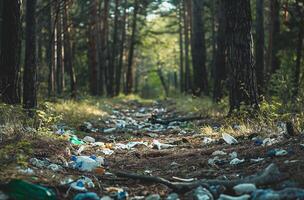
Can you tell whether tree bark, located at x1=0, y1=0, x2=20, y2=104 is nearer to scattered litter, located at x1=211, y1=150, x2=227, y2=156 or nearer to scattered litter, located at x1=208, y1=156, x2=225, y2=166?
scattered litter, located at x1=211, y1=150, x2=227, y2=156

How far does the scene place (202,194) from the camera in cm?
465

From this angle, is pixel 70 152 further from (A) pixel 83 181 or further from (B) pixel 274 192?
(B) pixel 274 192

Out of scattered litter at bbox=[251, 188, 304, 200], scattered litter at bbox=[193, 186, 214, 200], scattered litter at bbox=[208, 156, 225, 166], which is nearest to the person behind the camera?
scattered litter at bbox=[251, 188, 304, 200]

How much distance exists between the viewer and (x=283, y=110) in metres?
10.2

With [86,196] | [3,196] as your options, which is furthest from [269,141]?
[3,196]

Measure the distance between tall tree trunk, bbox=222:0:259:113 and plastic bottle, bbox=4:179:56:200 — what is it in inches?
278

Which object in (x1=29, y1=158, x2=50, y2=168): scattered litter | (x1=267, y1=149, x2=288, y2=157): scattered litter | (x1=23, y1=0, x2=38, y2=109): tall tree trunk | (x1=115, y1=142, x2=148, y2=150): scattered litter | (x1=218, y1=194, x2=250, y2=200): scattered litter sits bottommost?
(x1=115, y1=142, x2=148, y2=150): scattered litter

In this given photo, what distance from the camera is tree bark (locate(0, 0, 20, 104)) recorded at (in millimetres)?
10562

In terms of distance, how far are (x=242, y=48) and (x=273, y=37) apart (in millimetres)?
7898

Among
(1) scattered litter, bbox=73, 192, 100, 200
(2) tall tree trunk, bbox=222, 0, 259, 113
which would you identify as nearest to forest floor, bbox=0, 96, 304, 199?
(1) scattered litter, bbox=73, 192, 100, 200

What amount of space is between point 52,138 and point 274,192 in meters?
4.01

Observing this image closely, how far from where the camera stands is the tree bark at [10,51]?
10562mm

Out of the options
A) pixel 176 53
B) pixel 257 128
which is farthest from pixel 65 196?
pixel 176 53

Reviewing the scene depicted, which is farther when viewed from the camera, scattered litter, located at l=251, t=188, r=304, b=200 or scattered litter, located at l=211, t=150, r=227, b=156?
scattered litter, located at l=211, t=150, r=227, b=156
